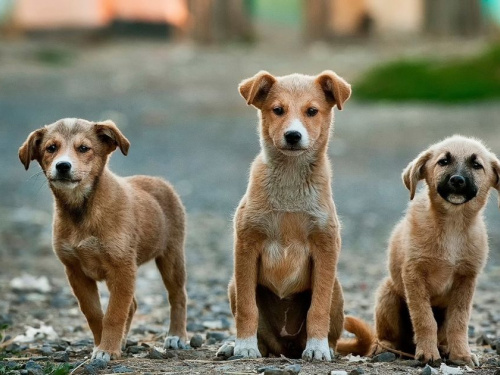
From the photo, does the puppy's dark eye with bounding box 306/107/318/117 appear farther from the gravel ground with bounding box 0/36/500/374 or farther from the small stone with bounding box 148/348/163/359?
the small stone with bounding box 148/348/163/359

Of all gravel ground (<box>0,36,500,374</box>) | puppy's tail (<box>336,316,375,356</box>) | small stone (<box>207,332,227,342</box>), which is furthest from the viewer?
gravel ground (<box>0,36,500,374</box>)

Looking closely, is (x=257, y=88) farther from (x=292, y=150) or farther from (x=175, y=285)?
(x=175, y=285)

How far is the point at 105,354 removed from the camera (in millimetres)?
6199

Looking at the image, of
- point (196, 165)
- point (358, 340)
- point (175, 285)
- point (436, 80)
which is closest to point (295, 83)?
point (175, 285)

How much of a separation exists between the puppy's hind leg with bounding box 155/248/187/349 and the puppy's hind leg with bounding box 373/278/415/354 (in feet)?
4.35

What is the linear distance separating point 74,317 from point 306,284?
109 inches

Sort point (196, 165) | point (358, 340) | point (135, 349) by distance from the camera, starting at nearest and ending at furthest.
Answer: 1. point (135, 349)
2. point (358, 340)
3. point (196, 165)

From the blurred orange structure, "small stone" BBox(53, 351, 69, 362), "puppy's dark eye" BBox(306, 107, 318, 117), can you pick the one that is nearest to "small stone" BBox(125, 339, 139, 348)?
"small stone" BBox(53, 351, 69, 362)

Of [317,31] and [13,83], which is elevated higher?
[317,31]

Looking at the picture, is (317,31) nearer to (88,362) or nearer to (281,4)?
(281,4)

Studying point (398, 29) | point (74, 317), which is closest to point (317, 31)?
point (398, 29)

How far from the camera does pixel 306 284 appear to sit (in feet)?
21.0

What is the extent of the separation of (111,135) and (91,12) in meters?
23.2

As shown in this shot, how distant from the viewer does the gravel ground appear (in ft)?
24.9
